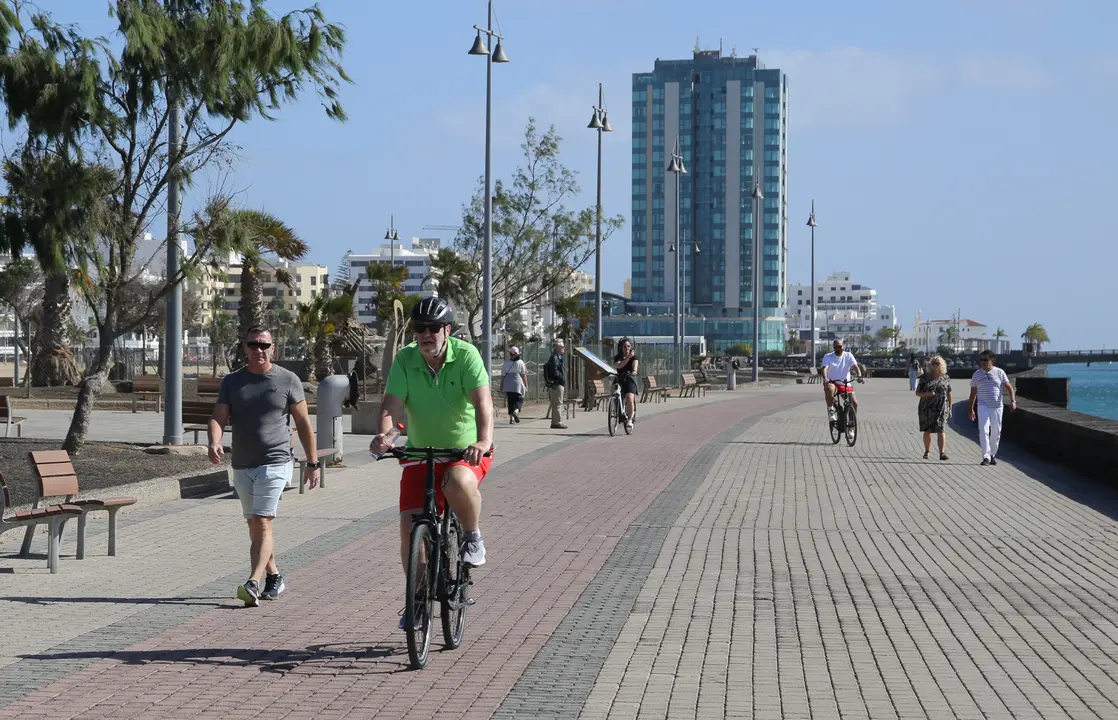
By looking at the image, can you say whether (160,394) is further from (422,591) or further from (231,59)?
(422,591)

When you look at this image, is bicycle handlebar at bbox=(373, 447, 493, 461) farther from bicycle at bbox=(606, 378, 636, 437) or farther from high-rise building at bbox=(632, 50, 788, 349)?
high-rise building at bbox=(632, 50, 788, 349)

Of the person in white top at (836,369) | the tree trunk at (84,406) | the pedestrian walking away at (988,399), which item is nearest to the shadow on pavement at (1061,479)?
the pedestrian walking away at (988,399)

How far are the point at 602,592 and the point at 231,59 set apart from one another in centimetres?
926

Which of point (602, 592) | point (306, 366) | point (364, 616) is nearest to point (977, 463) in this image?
point (602, 592)

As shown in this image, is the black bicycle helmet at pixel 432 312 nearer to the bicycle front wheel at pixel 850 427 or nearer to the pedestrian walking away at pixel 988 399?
the pedestrian walking away at pixel 988 399

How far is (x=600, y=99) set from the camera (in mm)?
40406

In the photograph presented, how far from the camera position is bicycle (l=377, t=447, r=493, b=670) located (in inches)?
253

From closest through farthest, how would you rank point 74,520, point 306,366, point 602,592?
point 602,592, point 74,520, point 306,366

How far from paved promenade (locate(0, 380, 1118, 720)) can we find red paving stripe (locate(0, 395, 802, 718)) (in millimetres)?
20

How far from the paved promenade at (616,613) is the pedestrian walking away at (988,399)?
3985 millimetres

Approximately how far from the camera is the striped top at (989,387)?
1933cm

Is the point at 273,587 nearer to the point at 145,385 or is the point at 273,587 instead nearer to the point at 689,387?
the point at 145,385

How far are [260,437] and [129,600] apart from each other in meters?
1.23

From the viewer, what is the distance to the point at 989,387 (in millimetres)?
19328
